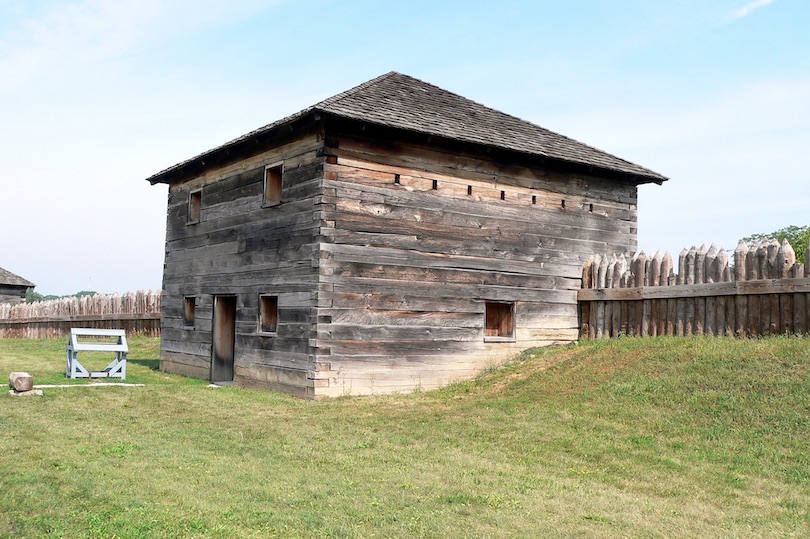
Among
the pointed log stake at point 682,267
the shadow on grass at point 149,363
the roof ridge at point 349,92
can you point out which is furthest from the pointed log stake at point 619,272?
the shadow on grass at point 149,363

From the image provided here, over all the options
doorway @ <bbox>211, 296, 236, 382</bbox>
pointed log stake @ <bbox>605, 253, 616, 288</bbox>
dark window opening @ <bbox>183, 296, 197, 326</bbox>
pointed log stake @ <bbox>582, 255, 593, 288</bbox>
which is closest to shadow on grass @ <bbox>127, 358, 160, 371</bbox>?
dark window opening @ <bbox>183, 296, 197, 326</bbox>

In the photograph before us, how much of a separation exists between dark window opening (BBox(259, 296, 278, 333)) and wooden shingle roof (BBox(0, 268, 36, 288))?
3488 centimetres

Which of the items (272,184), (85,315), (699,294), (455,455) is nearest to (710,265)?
(699,294)

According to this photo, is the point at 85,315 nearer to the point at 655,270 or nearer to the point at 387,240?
the point at 387,240

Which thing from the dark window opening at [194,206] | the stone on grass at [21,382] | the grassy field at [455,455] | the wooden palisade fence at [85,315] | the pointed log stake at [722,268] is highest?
the dark window opening at [194,206]

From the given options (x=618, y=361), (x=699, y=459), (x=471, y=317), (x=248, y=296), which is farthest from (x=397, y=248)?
(x=699, y=459)

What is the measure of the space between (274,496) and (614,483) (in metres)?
3.73

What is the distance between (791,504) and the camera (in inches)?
290

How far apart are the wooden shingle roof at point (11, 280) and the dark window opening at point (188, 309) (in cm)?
3075

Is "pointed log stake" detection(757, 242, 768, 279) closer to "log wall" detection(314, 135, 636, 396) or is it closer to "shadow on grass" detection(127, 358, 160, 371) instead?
"log wall" detection(314, 135, 636, 396)

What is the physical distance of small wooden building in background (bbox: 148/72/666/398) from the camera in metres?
14.4

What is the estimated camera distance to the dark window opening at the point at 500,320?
16.8 m

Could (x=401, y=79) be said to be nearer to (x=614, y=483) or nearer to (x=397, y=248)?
(x=397, y=248)

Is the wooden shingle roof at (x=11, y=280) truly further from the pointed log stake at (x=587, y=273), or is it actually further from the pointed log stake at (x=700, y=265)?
the pointed log stake at (x=700, y=265)
